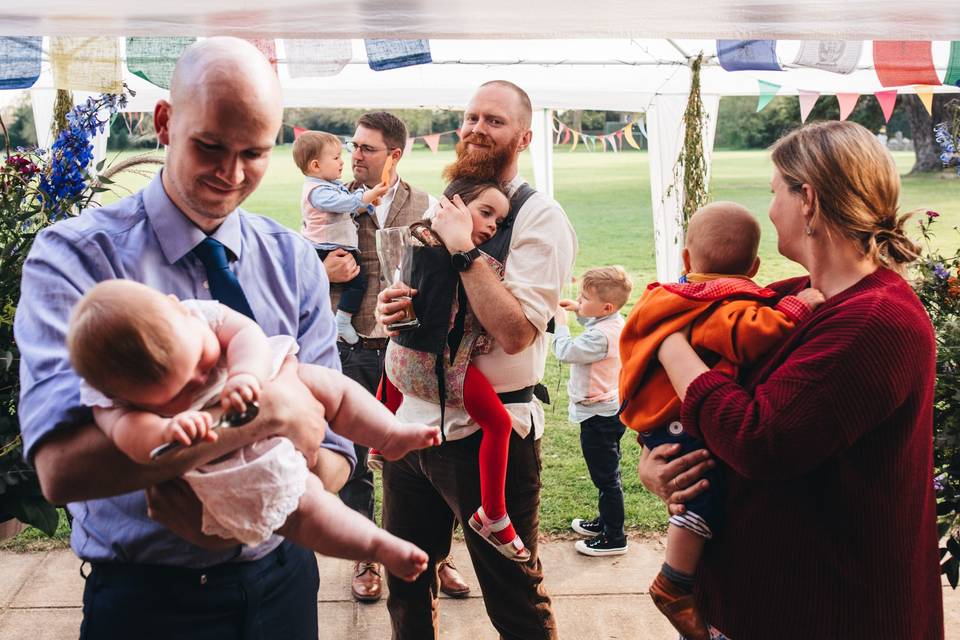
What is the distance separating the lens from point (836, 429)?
1910mm

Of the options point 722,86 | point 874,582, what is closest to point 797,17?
point 874,582

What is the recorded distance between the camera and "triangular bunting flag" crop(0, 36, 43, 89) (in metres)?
4.45

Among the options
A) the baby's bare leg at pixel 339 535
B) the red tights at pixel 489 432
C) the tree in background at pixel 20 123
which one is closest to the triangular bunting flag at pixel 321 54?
the red tights at pixel 489 432

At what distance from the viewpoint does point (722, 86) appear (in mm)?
7914

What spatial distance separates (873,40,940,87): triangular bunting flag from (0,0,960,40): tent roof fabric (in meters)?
2.19

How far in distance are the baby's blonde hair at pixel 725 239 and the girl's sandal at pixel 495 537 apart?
1.10 m

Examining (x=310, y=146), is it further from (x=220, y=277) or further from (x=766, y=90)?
(x=766, y=90)

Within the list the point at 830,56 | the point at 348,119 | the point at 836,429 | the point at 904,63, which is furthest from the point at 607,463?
the point at 348,119

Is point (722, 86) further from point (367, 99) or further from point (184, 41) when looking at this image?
point (184, 41)

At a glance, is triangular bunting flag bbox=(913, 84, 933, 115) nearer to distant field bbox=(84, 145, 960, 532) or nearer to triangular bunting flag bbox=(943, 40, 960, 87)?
triangular bunting flag bbox=(943, 40, 960, 87)

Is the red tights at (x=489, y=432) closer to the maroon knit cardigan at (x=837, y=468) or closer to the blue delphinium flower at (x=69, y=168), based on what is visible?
the maroon knit cardigan at (x=837, y=468)

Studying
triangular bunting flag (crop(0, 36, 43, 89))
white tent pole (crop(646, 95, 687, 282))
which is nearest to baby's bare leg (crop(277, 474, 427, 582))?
triangular bunting flag (crop(0, 36, 43, 89))

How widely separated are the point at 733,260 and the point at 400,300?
3.52 ft

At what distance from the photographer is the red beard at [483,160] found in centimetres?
313
